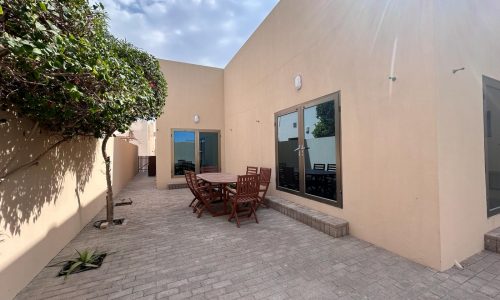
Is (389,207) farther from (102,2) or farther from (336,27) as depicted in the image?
(102,2)

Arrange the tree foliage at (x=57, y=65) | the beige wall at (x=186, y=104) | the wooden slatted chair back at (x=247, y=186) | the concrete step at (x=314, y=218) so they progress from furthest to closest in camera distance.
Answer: the beige wall at (x=186, y=104) → the wooden slatted chair back at (x=247, y=186) → the concrete step at (x=314, y=218) → the tree foliage at (x=57, y=65)

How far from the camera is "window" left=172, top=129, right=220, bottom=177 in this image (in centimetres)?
840

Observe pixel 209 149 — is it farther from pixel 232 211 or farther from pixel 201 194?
pixel 232 211

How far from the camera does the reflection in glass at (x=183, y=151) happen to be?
840 centimetres

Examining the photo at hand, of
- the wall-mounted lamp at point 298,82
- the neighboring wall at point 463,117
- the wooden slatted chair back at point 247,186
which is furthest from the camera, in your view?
the wall-mounted lamp at point 298,82

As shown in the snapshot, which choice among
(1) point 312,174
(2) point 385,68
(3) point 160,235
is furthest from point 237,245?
(2) point 385,68

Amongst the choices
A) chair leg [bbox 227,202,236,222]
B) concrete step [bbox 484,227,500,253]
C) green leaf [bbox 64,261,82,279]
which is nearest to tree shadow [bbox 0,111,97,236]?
green leaf [bbox 64,261,82,279]

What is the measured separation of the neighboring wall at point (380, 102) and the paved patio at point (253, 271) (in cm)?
40

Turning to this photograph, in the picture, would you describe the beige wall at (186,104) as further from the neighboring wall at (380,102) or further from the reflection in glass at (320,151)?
the reflection in glass at (320,151)

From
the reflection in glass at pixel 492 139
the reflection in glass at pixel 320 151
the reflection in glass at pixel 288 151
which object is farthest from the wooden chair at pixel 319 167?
the reflection in glass at pixel 492 139

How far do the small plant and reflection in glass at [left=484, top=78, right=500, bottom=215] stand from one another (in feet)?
16.5

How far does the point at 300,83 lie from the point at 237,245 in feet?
10.8

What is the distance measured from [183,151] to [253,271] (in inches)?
264

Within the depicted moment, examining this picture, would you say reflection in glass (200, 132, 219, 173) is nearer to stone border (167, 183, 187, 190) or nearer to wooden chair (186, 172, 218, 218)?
stone border (167, 183, 187, 190)
